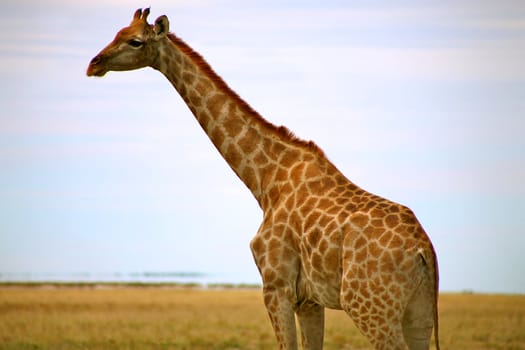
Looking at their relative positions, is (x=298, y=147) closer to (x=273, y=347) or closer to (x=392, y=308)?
(x=392, y=308)

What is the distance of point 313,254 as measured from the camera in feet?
30.0

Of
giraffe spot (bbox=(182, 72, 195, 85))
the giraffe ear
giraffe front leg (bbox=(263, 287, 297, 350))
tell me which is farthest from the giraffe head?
giraffe front leg (bbox=(263, 287, 297, 350))

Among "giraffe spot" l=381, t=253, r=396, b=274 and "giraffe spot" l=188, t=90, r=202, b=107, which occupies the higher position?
"giraffe spot" l=188, t=90, r=202, b=107

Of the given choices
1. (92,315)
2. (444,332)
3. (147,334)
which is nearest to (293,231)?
(147,334)

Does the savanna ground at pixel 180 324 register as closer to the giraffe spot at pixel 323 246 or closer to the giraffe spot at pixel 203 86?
the giraffe spot at pixel 203 86

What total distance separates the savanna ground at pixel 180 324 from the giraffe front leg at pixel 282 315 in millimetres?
11638

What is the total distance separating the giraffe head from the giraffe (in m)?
0.01

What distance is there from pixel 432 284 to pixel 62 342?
14447 mm

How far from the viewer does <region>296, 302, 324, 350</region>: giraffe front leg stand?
982cm

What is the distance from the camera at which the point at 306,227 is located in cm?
935

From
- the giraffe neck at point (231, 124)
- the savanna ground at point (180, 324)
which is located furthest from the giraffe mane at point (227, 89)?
the savanna ground at point (180, 324)

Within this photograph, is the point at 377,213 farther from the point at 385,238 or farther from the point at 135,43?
the point at 135,43

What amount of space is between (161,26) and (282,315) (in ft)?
11.4

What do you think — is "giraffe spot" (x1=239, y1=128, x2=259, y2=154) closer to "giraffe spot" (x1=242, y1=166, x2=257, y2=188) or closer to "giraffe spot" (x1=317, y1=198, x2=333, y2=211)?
"giraffe spot" (x1=242, y1=166, x2=257, y2=188)
